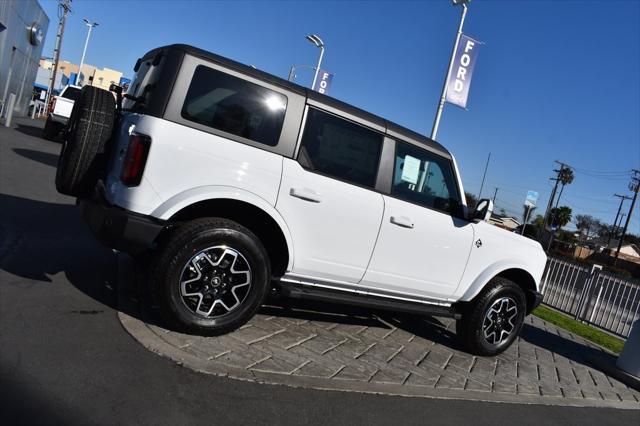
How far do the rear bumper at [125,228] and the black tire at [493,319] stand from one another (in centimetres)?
342

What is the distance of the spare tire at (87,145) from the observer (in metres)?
4.03

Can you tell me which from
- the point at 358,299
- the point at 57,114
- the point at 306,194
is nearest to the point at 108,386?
the point at 306,194

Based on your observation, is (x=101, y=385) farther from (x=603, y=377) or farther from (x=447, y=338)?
(x=603, y=377)

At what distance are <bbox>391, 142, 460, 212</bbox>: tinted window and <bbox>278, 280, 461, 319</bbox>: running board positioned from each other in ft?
3.24

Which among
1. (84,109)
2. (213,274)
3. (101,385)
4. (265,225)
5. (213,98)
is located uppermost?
(213,98)

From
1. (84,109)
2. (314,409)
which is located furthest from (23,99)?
(314,409)

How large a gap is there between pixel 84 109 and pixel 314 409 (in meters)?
2.84

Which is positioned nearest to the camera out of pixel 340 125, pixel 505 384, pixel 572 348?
pixel 340 125

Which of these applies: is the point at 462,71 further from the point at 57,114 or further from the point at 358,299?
the point at 57,114

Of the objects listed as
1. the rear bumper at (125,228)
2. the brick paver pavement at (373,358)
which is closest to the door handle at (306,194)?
the rear bumper at (125,228)

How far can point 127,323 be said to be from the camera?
406 centimetres

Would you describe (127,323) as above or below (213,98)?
below

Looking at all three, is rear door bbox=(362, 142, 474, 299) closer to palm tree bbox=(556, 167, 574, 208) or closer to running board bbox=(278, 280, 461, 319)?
running board bbox=(278, 280, 461, 319)

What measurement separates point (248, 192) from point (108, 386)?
1657 millimetres
